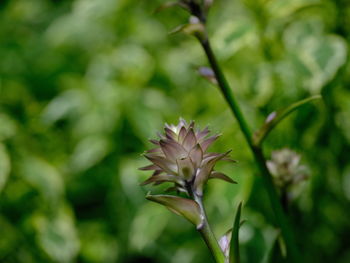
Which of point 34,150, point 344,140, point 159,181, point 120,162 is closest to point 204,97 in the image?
point 120,162

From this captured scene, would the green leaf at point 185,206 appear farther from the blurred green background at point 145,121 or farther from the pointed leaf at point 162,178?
the blurred green background at point 145,121

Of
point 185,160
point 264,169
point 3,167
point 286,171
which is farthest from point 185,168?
point 3,167

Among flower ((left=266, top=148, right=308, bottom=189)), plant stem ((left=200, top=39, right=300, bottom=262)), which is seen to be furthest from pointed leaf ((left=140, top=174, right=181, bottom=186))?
flower ((left=266, top=148, right=308, bottom=189))

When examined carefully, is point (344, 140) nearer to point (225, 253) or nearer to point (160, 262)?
point (160, 262)

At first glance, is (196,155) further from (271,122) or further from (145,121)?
(145,121)

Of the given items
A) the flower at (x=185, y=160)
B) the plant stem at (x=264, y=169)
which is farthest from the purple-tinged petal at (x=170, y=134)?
the plant stem at (x=264, y=169)

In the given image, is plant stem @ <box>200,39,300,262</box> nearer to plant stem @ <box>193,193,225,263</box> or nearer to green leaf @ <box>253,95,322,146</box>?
green leaf @ <box>253,95,322,146</box>
